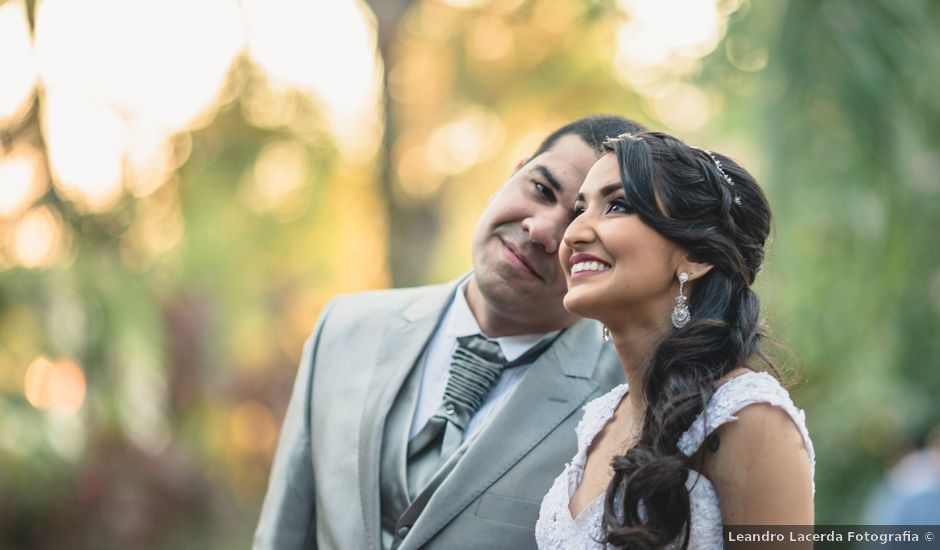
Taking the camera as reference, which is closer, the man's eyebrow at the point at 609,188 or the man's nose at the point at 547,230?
the man's eyebrow at the point at 609,188

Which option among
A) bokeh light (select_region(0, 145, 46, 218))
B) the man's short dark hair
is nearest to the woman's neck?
the man's short dark hair

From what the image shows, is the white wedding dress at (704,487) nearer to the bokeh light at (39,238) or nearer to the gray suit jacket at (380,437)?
the gray suit jacket at (380,437)

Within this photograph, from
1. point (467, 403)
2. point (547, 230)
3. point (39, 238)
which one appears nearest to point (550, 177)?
point (547, 230)

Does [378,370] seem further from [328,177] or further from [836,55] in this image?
[328,177]

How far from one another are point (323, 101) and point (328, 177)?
144cm

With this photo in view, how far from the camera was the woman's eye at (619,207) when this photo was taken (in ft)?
8.13

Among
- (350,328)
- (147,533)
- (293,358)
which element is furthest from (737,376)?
(293,358)

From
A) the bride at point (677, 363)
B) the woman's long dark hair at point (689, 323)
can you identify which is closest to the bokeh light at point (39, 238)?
the bride at point (677, 363)

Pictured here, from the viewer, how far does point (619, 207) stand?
250 centimetres

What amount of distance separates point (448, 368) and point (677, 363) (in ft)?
3.41

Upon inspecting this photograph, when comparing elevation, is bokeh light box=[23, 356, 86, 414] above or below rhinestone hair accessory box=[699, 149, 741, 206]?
below

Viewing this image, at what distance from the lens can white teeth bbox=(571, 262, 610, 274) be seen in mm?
2473

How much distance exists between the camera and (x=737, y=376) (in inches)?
92.1

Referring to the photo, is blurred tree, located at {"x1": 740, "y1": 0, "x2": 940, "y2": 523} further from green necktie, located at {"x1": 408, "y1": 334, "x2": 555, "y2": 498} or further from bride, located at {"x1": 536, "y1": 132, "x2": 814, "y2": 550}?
bride, located at {"x1": 536, "y1": 132, "x2": 814, "y2": 550}
